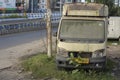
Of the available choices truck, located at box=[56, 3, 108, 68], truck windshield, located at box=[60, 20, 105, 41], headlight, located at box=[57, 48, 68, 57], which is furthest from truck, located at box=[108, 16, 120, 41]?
headlight, located at box=[57, 48, 68, 57]

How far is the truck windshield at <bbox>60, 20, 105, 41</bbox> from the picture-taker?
→ 12.2 m

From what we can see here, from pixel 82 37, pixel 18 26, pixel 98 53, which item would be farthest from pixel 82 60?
pixel 18 26

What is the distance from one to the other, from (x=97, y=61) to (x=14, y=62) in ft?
14.6

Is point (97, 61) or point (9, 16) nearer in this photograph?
point (97, 61)

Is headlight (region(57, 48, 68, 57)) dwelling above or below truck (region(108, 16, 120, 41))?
above

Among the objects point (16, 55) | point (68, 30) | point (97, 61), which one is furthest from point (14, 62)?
point (97, 61)

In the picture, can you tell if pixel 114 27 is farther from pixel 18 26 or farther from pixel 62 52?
pixel 62 52

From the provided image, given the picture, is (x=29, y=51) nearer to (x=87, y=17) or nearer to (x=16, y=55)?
(x=16, y=55)

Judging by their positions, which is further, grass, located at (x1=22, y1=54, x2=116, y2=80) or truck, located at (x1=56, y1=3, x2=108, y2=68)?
truck, located at (x1=56, y1=3, x2=108, y2=68)

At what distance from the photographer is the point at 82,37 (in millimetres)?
12258

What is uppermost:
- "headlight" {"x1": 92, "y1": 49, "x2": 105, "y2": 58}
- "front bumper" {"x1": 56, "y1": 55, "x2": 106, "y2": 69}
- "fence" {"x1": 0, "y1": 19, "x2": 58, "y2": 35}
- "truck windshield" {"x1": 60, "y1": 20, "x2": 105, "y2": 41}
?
"truck windshield" {"x1": 60, "y1": 20, "x2": 105, "y2": 41}

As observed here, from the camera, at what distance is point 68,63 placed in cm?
1184

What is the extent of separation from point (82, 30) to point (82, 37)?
0.32 meters

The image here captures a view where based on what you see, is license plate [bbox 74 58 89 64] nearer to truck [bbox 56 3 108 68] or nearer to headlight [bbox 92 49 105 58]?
truck [bbox 56 3 108 68]
